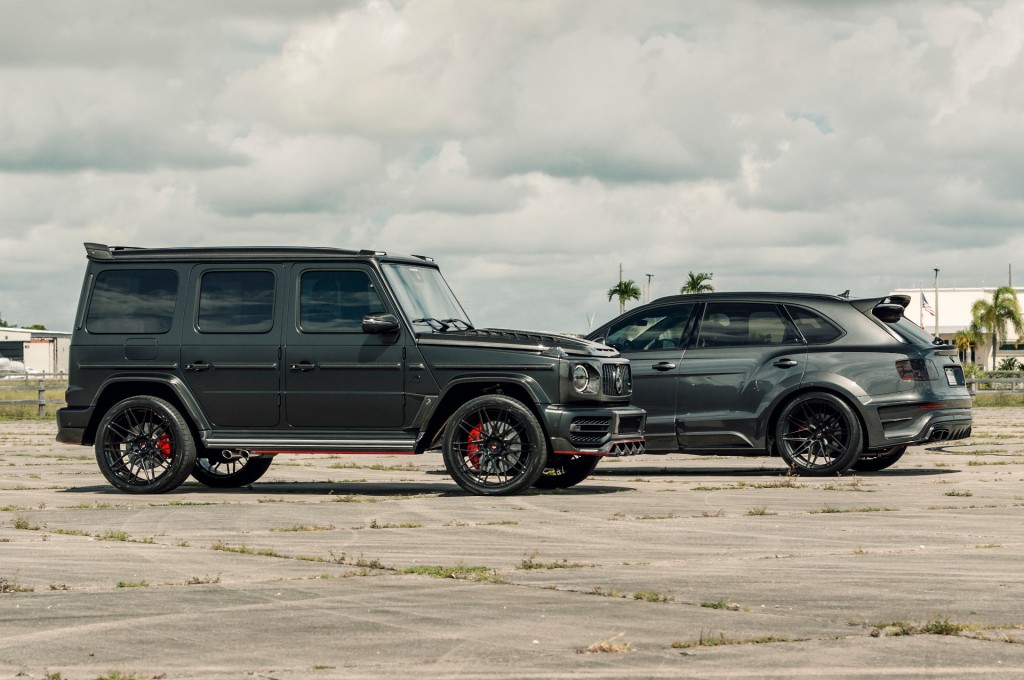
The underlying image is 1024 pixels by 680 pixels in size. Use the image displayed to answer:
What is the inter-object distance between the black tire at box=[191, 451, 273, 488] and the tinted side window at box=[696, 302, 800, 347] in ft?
15.0

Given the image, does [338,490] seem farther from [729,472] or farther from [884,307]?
[884,307]

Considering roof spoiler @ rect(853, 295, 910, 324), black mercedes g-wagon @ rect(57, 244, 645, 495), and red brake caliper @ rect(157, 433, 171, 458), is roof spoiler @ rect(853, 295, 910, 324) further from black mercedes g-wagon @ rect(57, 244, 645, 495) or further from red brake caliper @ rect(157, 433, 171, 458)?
red brake caliper @ rect(157, 433, 171, 458)

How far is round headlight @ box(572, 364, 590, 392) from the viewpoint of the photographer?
1312 cm

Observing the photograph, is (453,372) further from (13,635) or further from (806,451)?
(13,635)

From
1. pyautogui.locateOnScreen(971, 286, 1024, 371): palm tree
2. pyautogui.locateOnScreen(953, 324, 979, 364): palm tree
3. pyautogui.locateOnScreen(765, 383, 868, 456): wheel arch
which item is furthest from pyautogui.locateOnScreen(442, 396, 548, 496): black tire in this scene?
pyautogui.locateOnScreen(953, 324, 979, 364): palm tree

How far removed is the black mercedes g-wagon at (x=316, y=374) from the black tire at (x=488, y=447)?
1cm

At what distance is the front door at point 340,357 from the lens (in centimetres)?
1350

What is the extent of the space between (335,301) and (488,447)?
6.12 ft

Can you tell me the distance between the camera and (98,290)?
1426cm

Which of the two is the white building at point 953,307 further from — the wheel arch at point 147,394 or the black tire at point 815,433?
the wheel arch at point 147,394

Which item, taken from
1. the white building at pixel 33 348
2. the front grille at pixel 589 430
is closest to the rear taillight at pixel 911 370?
the front grille at pixel 589 430

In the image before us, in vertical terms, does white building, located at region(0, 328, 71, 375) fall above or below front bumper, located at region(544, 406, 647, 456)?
above

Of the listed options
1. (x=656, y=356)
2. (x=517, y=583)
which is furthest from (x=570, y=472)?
(x=517, y=583)

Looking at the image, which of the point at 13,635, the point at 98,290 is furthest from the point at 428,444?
the point at 13,635
